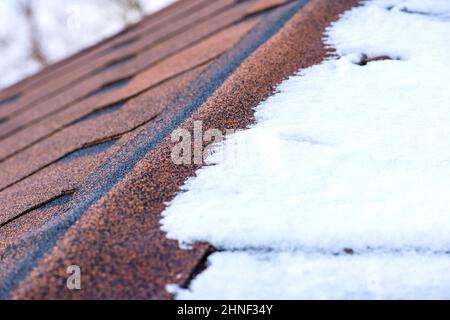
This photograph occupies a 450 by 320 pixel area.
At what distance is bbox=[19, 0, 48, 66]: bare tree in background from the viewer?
545 inches

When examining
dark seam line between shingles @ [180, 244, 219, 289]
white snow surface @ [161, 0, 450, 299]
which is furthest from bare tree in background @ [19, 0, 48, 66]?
dark seam line between shingles @ [180, 244, 219, 289]

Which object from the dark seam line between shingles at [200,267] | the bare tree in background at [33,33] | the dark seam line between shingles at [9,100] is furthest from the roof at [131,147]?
the bare tree in background at [33,33]

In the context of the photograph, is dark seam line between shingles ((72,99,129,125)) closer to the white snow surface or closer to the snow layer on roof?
the white snow surface

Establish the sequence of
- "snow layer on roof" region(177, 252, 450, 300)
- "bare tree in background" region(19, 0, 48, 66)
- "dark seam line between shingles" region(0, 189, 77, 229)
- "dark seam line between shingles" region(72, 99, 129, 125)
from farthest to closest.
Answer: "bare tree in background" region(19, 0, 48, 66) < "dark seam line between shingles" region(72, 99, 129, 125) < "dark seam line between shingles" region(0, 189, 77, 229) < "snow layer on roof" region(177, 252, 450, 300)

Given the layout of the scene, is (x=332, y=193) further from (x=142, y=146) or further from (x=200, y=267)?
(x=142, y=146)

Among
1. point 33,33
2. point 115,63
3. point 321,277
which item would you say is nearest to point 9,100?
point 115,63

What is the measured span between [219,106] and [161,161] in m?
0.23

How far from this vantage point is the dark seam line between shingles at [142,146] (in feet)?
2.71

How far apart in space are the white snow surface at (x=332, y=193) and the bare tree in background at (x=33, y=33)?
45.4 ft

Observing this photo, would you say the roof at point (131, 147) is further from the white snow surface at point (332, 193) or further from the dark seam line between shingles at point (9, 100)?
the dark seam line between shingles at point (9, 100)

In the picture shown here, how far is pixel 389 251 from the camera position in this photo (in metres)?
0.77

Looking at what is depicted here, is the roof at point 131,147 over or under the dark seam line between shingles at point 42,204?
over

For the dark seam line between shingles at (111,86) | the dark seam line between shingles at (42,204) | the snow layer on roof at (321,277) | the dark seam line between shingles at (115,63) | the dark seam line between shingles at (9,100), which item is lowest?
the dark seam line between shingles at (9,100)

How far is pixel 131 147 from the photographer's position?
1232mm
